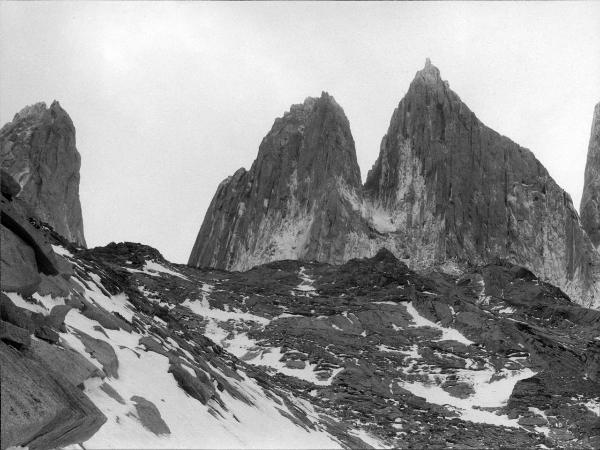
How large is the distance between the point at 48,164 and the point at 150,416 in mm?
98236

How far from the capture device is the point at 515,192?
406 ft

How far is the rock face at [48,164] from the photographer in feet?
328

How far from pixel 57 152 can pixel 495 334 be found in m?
78.8

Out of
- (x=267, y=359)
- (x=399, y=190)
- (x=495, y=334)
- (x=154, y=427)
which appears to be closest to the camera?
(x=154, y=427)

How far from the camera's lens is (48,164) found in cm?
10562

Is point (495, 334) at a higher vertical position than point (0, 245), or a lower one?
higher

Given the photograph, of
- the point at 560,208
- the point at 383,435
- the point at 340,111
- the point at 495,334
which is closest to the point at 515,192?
the point at 560,208

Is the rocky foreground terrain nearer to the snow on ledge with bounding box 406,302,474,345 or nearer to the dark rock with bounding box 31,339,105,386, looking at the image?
the dark rock with bounding box 31,339,105,386

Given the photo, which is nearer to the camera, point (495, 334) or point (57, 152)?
point (495, 334)

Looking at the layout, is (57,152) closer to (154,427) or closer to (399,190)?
(399,190)

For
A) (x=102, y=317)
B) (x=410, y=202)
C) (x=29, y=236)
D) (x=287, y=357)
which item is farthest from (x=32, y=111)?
(x=29, y=236)

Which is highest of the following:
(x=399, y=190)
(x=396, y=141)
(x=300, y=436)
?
(x=396, y=141)

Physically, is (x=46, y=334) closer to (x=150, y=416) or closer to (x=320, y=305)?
(x=150, y=416)

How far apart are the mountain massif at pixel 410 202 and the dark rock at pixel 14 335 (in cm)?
9330
